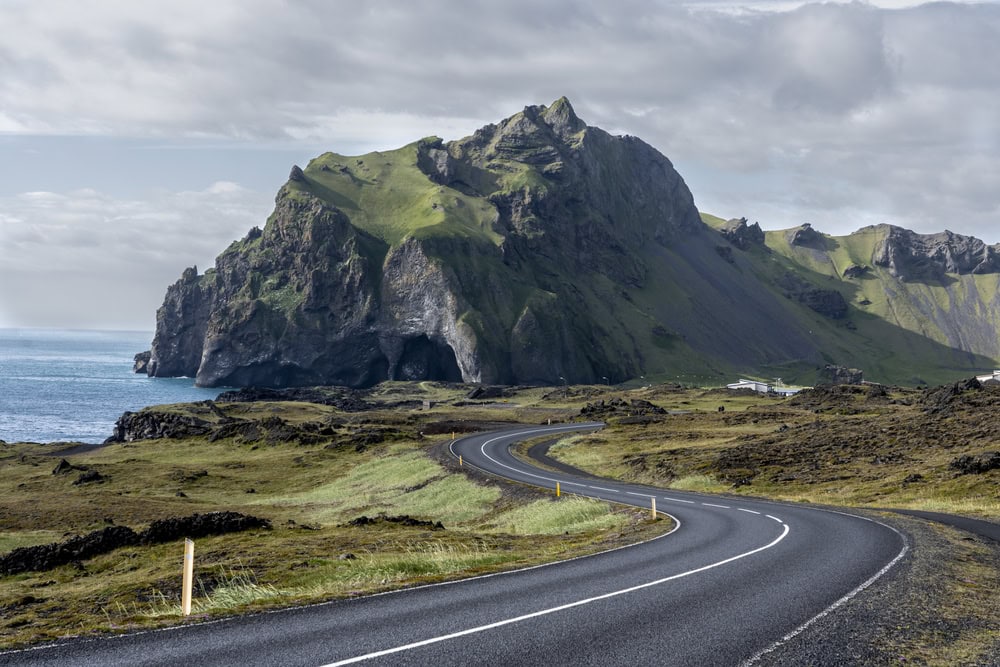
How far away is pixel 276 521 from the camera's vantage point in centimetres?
4691

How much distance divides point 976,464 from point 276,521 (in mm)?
42050

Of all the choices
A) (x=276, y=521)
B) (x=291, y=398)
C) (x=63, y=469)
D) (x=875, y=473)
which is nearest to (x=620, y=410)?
(x=875, y=473)

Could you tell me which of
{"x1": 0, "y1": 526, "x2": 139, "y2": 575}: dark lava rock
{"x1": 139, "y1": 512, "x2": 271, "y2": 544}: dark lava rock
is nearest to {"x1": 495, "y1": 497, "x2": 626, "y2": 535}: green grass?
{"x1": 139, "y1": 512, "x2": 271, "y2": 544}: dark lava rock

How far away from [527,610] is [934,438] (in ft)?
189

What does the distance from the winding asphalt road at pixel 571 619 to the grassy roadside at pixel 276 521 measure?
1.53 metres

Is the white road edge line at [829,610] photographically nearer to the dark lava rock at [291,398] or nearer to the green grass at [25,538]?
the green grass at [25,538]

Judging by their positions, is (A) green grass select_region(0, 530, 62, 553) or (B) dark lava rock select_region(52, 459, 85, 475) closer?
(A) green grass select_region(0, 530, 62, 553)

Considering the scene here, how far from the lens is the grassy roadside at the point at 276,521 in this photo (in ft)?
64.9

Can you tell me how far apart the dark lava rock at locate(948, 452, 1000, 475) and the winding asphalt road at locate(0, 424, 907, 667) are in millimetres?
26628

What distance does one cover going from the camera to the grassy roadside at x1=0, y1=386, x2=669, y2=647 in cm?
1980

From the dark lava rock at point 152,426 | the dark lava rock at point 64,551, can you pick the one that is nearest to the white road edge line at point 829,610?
the dark lava rock at point 64,551

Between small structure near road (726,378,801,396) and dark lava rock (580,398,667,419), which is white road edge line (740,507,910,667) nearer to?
dark lava rock (580,398,667,419)

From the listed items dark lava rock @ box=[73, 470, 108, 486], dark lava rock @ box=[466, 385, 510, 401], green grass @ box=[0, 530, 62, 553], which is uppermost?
dark lava rock @ box=[466, 385, 510, 401]

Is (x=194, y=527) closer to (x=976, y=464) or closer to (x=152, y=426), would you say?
(x=976, y=464)
